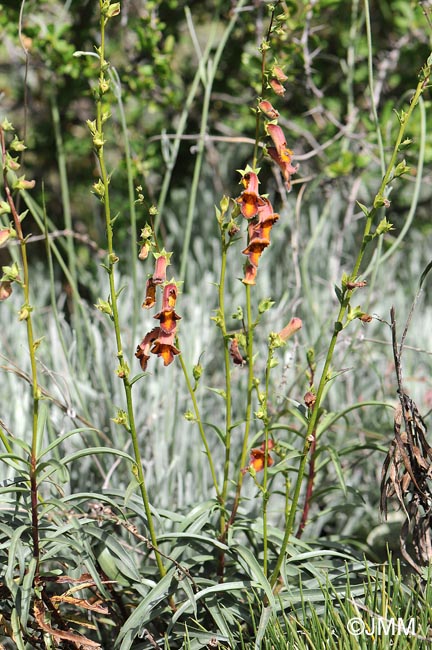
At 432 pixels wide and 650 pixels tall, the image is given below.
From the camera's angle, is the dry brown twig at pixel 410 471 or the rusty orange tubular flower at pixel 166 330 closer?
the rusty orange tubular flower at pixel 166 330

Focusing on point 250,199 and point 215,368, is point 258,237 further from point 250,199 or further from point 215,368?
point 215,368

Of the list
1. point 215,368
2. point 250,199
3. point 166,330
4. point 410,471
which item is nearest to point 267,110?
point 250,199

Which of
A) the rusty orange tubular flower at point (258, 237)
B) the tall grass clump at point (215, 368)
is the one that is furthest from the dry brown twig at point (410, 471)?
the rusty orange tubular flower at point (258, 237)

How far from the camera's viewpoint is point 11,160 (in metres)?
1.16

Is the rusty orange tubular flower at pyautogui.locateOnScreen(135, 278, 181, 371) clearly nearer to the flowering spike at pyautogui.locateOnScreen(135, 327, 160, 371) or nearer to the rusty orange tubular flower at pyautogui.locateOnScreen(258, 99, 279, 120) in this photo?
the flowering spike at pyautogui.locateOnScreen(135, 327, 160, 371)

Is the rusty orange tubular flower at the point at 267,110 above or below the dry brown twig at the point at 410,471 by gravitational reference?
above

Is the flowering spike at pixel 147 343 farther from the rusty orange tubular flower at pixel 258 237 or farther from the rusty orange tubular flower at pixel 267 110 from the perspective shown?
the rusty orange tubular flower at pixel 267 110

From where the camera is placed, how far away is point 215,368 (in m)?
2.61

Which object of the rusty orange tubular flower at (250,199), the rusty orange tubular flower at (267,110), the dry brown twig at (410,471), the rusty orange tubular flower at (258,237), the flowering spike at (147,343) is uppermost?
the rusty orange tubular flower at (267,110)

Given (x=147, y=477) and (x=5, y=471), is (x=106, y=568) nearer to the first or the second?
(x=147, y=477)

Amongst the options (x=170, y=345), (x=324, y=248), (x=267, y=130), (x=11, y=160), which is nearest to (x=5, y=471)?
(x=170, y=345)

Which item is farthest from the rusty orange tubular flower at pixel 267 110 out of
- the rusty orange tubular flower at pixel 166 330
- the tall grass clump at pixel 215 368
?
the rusty orange tubular flower at pixel 166 330

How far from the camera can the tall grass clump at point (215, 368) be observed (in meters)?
1.31

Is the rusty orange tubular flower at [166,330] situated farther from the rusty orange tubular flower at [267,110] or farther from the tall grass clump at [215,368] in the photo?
the rusty orange tubular flower at [267,110]
